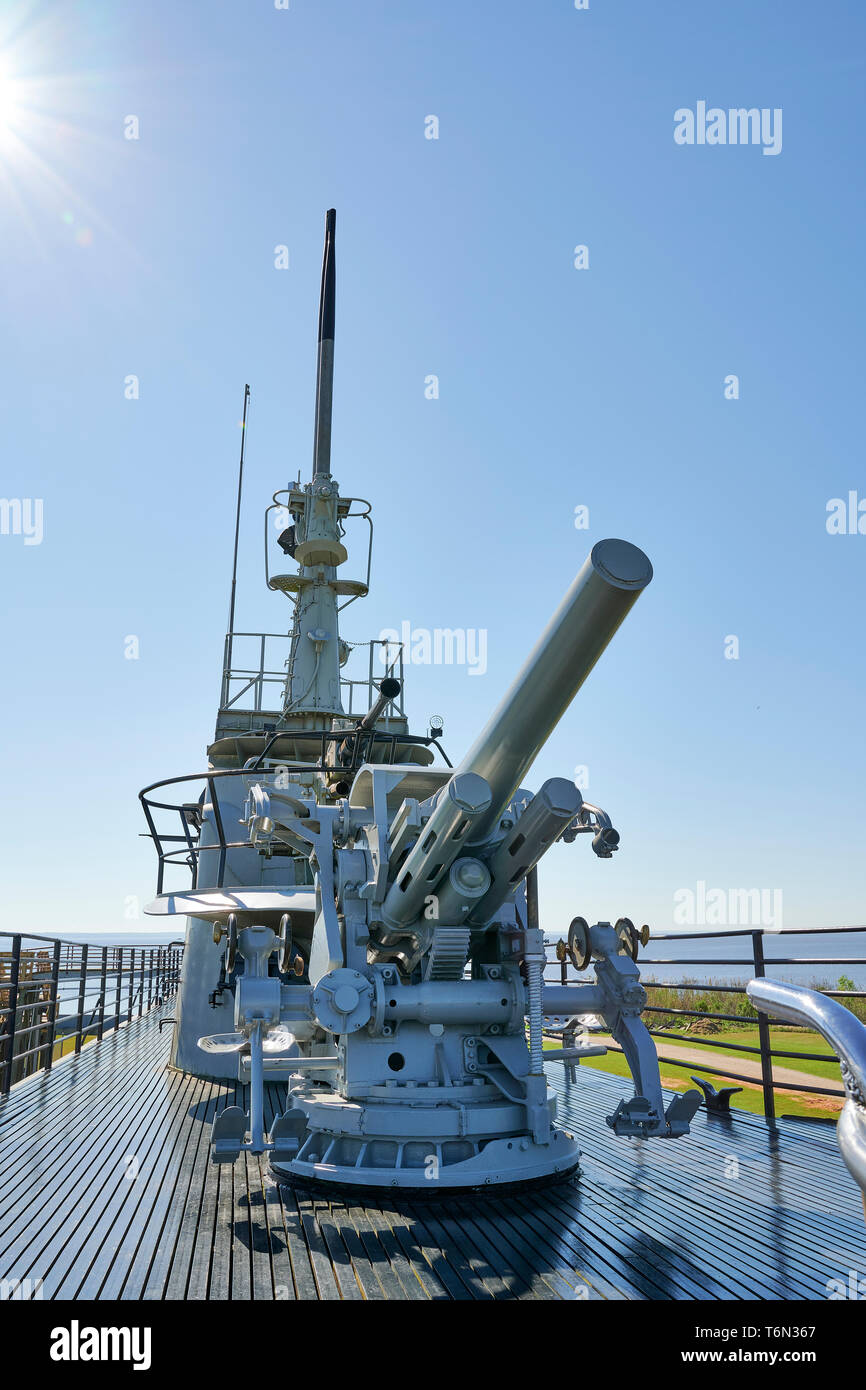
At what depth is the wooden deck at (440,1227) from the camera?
3594mm

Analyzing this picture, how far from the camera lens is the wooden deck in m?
3.59

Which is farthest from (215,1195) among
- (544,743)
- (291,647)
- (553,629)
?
(291,647)

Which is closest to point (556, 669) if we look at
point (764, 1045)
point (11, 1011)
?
point (764, 1045)

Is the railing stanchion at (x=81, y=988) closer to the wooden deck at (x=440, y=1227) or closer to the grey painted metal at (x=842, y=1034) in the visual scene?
the wooden deck at (x=440, y=1227)

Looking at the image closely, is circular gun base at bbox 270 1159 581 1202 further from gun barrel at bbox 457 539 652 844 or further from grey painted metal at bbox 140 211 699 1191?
gun barrel at bbox 457 539 652 844

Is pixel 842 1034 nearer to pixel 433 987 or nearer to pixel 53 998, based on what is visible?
pixel 433 987

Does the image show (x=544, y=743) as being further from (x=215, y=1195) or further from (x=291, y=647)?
(x=291, y=647)

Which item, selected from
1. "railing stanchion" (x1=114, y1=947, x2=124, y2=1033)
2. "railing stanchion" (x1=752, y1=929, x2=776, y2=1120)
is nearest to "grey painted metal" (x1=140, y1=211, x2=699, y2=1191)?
"railing stanchion" (x1=752, y1=929, x2=776, y2=1120)

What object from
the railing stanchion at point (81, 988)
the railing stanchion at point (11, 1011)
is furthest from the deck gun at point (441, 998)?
the railing stanchion at point (81, 988)

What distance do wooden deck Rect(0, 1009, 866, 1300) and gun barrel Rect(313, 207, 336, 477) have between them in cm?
992

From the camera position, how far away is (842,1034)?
87cm

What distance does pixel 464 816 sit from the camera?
4531 millimetres

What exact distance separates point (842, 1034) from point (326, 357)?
15.4m

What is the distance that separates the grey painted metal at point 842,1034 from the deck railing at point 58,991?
648 centimetres
